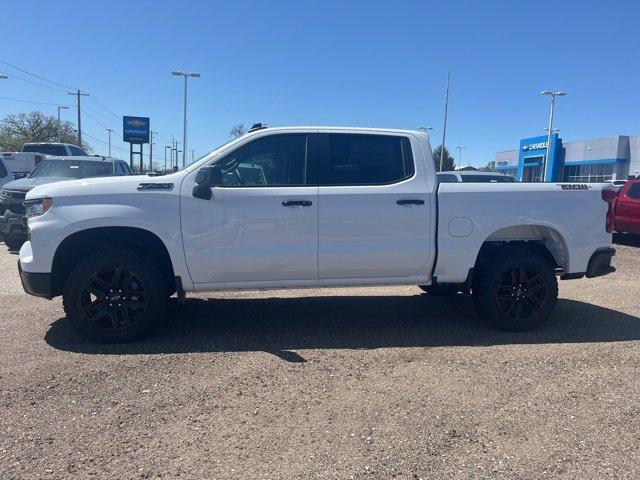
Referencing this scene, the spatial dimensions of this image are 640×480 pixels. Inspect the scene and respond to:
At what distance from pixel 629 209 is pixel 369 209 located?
10.6 metres

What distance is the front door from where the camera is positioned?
197 inches

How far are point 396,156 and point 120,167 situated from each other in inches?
393

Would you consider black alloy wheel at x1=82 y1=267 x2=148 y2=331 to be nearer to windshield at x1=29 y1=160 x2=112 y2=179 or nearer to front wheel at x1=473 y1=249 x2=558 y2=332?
front wheel at x1=473 y1=249 x2=558 y2=332

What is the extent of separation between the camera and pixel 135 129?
4316cm

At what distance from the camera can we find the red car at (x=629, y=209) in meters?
12.9

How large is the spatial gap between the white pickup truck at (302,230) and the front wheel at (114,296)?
0.01 meters

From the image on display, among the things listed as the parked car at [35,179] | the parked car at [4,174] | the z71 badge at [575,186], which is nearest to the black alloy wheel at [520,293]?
the z71 badge at [575,186]

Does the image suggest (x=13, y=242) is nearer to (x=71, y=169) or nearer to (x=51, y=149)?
(x=71, y=169)

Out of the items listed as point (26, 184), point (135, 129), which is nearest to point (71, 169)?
point (26, 184)

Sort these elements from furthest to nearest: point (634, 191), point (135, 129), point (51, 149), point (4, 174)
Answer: point (135, 129) → point (51, 149) → point (4, 174) → point (634, 191)

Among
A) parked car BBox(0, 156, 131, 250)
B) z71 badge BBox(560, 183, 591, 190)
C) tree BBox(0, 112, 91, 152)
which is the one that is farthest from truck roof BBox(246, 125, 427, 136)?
tree BBox(0, 112, 91, 152)

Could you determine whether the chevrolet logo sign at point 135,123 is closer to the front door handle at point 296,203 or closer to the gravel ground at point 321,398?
the gravel ground at point 321,398

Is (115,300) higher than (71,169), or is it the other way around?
(71,169)

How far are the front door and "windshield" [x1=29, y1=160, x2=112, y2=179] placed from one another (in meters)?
7.90
